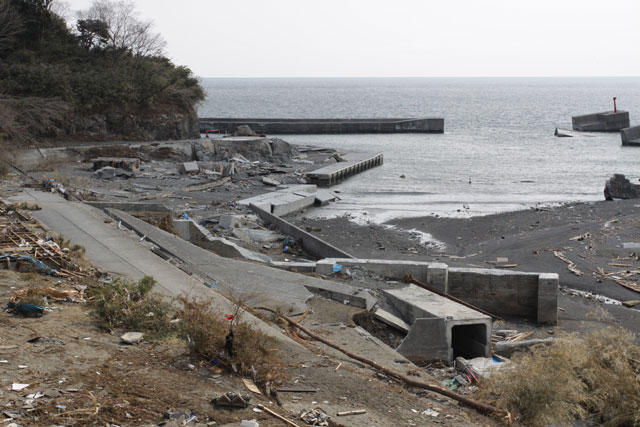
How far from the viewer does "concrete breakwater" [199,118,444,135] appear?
70062 mm

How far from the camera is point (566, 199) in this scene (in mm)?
34969

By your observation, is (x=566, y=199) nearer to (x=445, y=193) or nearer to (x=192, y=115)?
(x=445, y=193)

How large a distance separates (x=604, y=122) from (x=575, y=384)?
256ft

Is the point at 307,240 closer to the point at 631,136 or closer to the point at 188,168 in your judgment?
the point at 188,168

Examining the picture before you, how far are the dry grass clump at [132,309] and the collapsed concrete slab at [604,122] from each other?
7870cm

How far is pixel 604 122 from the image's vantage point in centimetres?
7881

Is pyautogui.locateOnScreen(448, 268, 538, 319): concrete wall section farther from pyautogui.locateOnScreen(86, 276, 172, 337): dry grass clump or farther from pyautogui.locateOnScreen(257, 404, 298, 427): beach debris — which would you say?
pyautogui.locateOnScreen(257, 404, 298, 427): beach debris

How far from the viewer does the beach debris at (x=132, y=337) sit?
348 inches

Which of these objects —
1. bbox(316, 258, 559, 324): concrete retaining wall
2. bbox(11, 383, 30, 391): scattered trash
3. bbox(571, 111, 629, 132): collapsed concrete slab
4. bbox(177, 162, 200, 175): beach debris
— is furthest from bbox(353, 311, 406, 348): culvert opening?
bbox(571, 111, 629, 132): collapsed concrete slab

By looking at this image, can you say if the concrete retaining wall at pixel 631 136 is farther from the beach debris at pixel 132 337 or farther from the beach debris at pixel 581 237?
the beach debris at pixel 132 337

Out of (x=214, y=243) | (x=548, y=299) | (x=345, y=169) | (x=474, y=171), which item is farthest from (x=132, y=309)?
(x=474, y=171)

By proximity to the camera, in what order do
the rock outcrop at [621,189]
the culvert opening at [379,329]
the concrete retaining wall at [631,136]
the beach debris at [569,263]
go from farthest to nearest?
the concrete retaining wall at [631,136]
the rock outcrop at [621,189]
the beach debris at [569,263]
the culvert opening at [379,329]

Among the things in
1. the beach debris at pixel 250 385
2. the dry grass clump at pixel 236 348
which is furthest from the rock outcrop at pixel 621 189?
the beach debris at pixel 250 385

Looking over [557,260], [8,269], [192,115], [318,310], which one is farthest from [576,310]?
[192,115]
